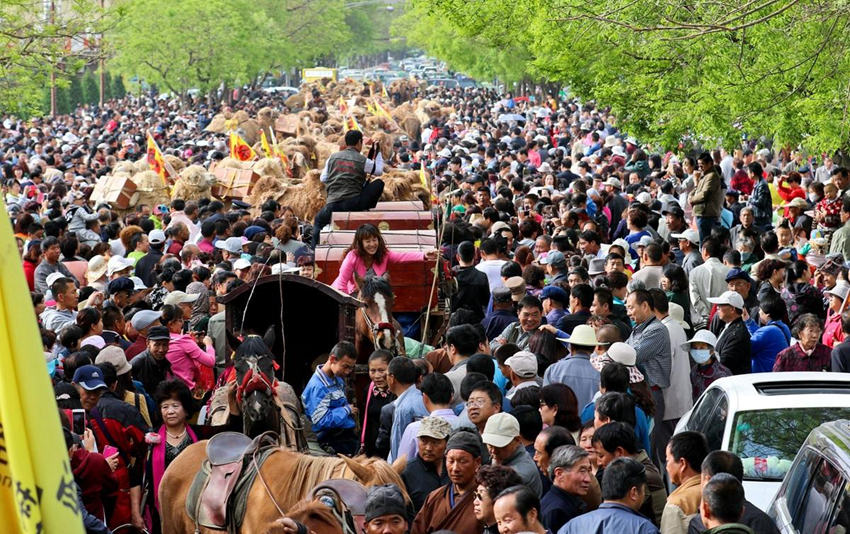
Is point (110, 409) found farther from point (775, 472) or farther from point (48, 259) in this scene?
point (48, 259)

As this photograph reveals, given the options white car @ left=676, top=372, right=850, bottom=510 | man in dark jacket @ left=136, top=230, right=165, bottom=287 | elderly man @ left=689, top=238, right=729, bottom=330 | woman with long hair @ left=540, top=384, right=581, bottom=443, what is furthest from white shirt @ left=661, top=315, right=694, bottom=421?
man in dark jacket @ left=136, top=230, right=165, bottom=287

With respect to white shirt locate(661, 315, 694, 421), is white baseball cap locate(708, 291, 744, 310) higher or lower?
higher

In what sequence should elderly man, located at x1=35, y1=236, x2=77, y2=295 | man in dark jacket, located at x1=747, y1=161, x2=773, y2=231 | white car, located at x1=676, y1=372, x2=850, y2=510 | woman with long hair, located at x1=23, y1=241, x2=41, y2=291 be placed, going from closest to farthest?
white car, located at x1=676, y1=372, x2=850, y2=510 → elderly man, located at x1=35, y1=236, x2=77, y2=295 → woman with long hair, located at x1=23, y1=241, x2=41, y2=291 → man in dark jacket, located at x1=747, y1=161, x2=773, y2=231

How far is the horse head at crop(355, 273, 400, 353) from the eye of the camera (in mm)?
10250

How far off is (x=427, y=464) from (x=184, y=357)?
342 centimetres

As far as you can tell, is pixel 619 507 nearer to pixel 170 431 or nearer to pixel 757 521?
pixel 757 521

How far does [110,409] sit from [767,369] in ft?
17.5

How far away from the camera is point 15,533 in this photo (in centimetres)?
262

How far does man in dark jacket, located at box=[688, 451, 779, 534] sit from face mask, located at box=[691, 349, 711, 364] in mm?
3760

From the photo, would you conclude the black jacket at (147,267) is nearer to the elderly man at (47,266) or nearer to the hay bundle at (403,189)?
the elderly man at (47,266)

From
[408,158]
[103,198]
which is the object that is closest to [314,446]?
[103,198]

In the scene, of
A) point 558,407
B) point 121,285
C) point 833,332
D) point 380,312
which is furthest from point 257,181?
point 558,407

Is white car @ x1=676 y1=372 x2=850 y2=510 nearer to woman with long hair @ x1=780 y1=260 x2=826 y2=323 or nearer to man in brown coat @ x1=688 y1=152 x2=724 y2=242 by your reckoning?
woman with long hair @ x1=780 y1=260 x2=826 y2=323

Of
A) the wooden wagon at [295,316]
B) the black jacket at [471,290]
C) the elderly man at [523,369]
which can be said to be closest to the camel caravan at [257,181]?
the black jacket at [471,290]
